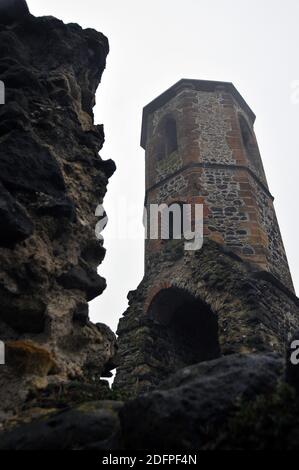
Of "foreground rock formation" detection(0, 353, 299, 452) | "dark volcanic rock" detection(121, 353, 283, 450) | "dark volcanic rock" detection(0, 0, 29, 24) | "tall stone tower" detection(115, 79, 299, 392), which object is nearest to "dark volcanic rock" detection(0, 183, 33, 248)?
"foreground rock formation" detection(0, 353, 299, 452)

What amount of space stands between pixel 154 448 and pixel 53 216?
5.20 ft

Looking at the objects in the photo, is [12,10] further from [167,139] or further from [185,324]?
[167,139]

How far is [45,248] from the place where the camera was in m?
2.61

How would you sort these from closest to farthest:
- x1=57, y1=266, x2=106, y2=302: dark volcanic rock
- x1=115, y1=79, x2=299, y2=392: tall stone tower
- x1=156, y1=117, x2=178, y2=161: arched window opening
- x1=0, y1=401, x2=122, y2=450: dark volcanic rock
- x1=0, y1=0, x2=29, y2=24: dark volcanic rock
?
1. x1=0, y1=401, x2=122, y2=450: dark volcanic rock
2. x1=57, y1=266, x2=106, y2=302: dark volcanic rock
3. x1=0, y1=0, x2=29, y2=24: dark volcanic rock
4. x1=115, y1=79, x2=299, y2=392: tall stone tower
5. x1=156, y1=117, x2=178, y2=161: arched window opening

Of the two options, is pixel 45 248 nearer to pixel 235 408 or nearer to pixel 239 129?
pixel 235 408

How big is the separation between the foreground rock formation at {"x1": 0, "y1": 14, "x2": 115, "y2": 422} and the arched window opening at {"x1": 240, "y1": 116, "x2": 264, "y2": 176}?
9.06 metres

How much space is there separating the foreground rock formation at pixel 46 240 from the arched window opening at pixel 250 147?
29.7 ft

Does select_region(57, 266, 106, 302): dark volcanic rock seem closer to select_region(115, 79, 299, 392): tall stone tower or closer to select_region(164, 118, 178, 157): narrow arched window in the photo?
select_region(115, 79, 299, 392): tall stone tower

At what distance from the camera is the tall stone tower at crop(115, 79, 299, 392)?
24.6 ft

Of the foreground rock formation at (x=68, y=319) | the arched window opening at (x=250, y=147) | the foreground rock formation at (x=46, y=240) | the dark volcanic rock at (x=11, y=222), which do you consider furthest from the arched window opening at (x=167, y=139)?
the dark volcanic rock at (x=11, y=222)

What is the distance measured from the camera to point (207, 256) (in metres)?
8.52

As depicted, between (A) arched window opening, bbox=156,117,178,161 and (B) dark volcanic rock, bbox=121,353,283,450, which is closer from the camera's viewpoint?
(B) dark volcanic rock, bbox=121,353,283,450

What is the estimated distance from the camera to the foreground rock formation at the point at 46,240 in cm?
224
